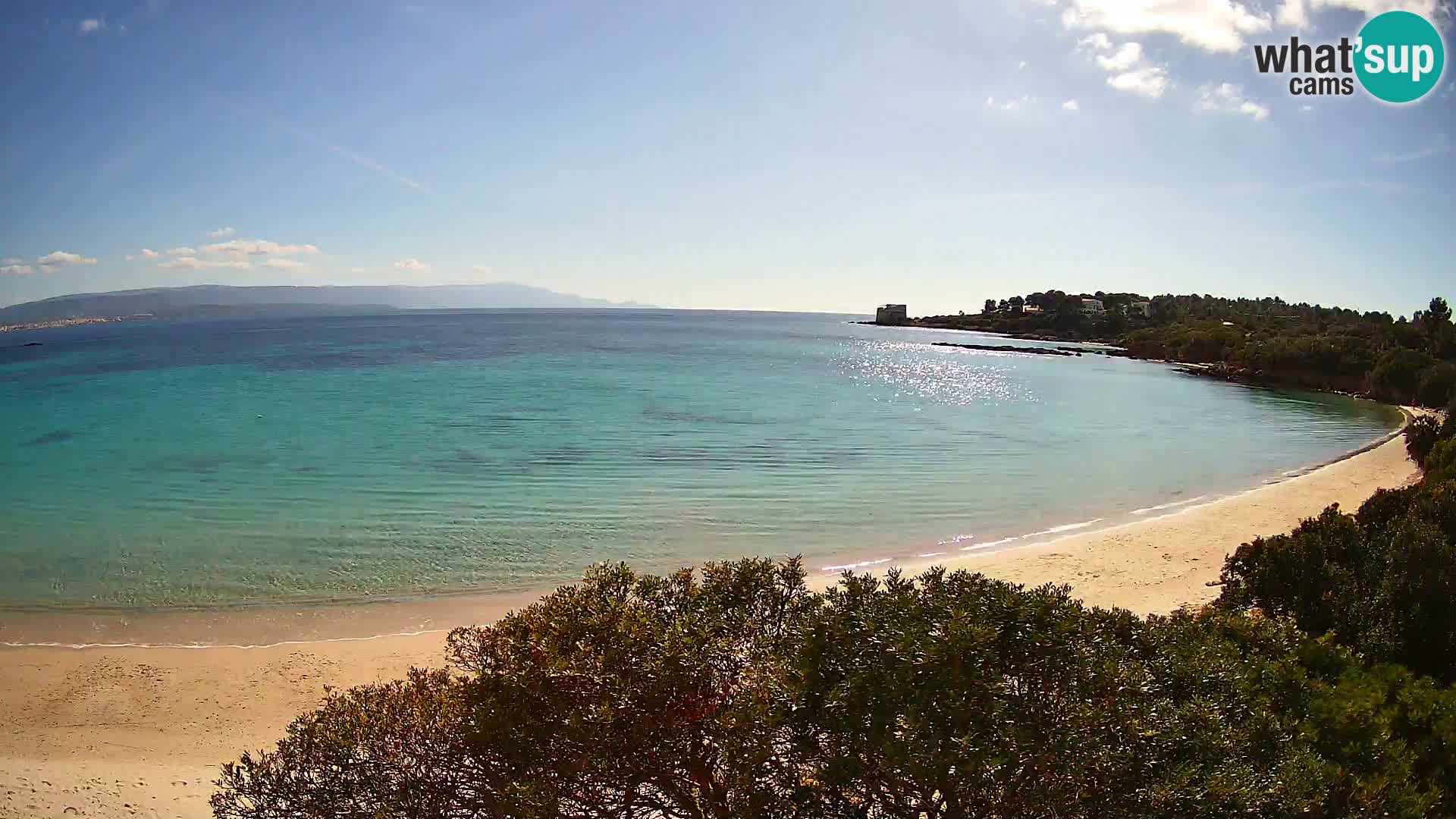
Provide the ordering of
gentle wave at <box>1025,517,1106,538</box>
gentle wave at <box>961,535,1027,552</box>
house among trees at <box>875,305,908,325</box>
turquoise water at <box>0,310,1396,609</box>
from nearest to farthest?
1. turquoise water at <box>0,310,1396,609</box>
2. gentle wave at <box>961,535,1027,552</box>
3. gentle wave at <box>1025,517,1106,538</box>
4. house among trees at <box>875,305,908,325</box>

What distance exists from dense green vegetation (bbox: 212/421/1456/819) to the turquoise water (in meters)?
8.50

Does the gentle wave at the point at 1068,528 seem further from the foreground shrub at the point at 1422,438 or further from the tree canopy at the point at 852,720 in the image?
the foreground shrub at the point at 1422,438

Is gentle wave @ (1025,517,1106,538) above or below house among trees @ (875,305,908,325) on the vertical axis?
below

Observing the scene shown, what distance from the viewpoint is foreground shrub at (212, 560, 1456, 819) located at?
350 cm

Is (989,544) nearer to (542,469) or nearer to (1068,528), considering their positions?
(1068,528)

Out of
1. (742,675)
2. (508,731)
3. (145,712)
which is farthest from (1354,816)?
(145,712)

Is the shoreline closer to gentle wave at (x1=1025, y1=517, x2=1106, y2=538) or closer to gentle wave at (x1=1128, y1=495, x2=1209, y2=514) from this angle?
gentle wave at (x1=1025, y1=517, x2=1106, y2=538)

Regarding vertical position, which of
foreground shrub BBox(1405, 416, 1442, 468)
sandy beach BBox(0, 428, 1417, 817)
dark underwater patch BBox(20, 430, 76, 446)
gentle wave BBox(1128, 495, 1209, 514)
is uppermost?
foreground shrub BBox(1405, 416, 1442, 468)

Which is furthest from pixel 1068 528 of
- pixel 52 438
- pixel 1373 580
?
pixel 52 438

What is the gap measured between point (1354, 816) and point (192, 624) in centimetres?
1361

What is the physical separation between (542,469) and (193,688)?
12.6m

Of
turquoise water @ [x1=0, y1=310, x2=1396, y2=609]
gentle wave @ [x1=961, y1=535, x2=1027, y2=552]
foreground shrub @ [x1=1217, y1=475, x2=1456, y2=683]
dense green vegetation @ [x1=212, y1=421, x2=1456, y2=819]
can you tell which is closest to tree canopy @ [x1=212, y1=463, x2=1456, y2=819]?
dense green vegetation @ [x1=212, y1=421, x2=1456, y2=819]

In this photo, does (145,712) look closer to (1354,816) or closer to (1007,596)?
(1007,596)

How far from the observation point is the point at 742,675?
4102 millimetres
